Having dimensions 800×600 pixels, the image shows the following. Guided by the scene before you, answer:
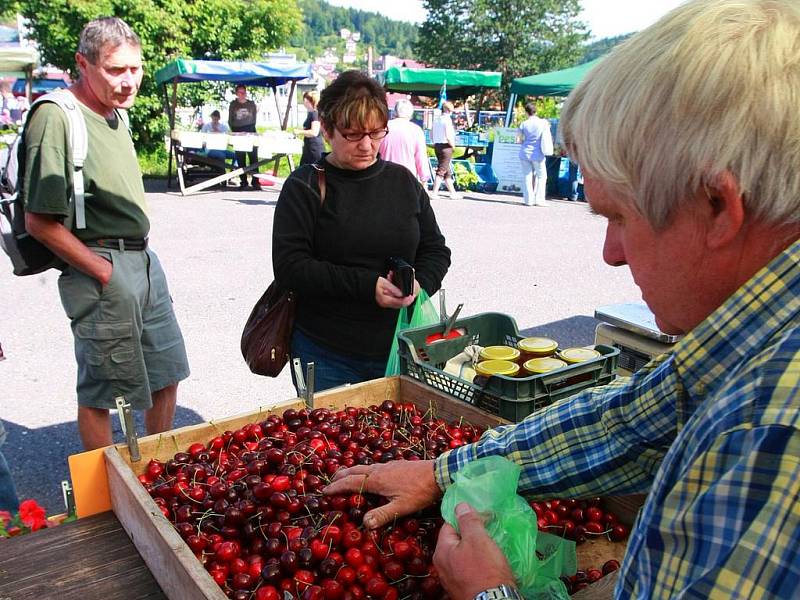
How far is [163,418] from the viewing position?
11.4 feet

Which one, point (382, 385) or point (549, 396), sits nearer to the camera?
point (549, 396)

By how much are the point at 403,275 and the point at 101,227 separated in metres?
1.34

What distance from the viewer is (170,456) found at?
2098 millimetres

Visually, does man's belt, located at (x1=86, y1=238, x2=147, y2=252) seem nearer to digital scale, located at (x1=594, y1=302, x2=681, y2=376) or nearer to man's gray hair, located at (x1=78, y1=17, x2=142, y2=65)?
man's gray hair, located at (x1=78, y1=17, x2=142, y2=65)

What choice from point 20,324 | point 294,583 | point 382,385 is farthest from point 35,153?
point 20,324

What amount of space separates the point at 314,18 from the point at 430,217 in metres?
159

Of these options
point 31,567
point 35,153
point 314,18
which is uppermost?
point 314,18

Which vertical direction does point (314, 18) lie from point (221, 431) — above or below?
above

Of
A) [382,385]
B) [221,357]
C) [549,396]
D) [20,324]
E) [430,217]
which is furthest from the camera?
[20,324]

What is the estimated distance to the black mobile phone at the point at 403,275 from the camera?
2.64 meters

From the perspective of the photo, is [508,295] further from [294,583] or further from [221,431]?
[294,583]

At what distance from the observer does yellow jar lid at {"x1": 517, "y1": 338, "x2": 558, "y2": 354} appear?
236cm

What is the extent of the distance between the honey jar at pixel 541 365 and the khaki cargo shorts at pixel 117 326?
5.89 ft

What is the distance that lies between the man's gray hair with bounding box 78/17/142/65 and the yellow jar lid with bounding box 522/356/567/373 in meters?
2.03
